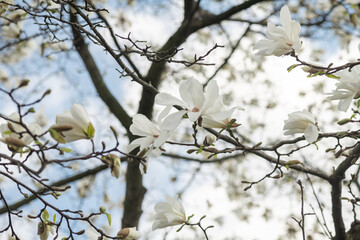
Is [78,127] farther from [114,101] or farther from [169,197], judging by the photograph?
[114,101]

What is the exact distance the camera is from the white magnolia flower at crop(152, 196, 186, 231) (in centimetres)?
138

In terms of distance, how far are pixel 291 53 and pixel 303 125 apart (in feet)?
0.88

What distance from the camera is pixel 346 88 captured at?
1.22m

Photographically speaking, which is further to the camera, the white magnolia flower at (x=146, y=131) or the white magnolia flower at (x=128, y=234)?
the white magnolia flower at (x=128, y=234)

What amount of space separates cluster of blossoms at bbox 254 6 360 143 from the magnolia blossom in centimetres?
31

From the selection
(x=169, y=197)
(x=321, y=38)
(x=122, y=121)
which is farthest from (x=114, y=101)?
(x=321, y=38)

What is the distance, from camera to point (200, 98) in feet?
3.70

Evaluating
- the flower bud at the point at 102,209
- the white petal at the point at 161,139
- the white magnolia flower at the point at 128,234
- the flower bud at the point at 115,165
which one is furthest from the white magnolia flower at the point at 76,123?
the white magnolia flower at the point at 128,234

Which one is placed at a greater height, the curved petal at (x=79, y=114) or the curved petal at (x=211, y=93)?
the curved petal at (x=211, y=93)

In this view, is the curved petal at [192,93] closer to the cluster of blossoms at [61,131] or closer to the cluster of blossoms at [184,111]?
the cluster of blossoms at [184,111]

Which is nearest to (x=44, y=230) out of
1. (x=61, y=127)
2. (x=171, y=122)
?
(x=61, y=127)

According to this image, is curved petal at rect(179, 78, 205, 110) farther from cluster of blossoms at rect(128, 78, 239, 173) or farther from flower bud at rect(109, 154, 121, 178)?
flower bud at rect(109, 154, 121, 178)

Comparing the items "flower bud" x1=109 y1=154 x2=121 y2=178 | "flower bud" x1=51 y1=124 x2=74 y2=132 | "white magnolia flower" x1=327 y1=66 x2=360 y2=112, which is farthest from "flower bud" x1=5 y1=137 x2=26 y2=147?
"white magnolia flower" x1=327 y1=66 x2=360 y2=112

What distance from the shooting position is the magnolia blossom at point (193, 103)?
1.10m
